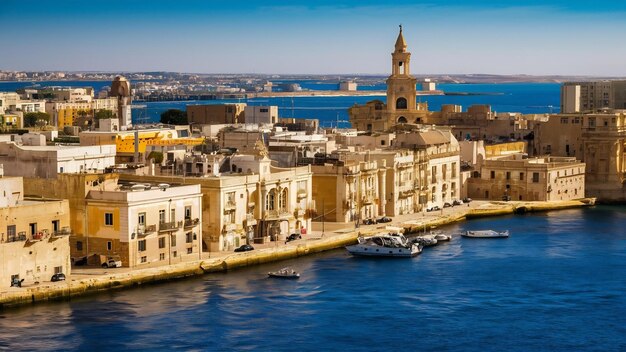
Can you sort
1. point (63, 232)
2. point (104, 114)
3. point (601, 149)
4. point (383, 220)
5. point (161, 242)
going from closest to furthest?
point (63, 232), point (161, 242), point (383, 220), point (601, 149), point (104, 114)

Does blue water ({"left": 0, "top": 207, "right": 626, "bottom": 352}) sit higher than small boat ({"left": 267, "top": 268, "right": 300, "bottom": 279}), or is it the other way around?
small boat ({"left": 267, "top": 268, "right": 300, "bottom": 279})

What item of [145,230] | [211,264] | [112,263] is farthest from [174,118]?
[112,263]

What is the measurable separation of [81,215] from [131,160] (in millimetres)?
12022

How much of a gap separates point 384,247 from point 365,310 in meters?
8.18

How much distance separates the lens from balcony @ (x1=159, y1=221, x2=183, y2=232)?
32219mm

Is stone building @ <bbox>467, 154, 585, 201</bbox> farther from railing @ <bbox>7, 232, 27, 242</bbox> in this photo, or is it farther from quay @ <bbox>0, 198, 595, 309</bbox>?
railing @ <bbox>7, 232, 27, 242</bbox>

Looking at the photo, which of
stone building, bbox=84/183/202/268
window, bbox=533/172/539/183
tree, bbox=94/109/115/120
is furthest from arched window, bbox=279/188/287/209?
tree, bbox=94/109/115/120

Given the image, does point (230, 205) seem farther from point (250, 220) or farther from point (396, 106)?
point (396, 106)

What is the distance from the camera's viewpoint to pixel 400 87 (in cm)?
6506

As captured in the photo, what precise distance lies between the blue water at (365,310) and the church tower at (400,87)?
2831cm

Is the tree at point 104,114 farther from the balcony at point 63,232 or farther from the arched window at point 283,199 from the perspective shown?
the balcony at point 63,232

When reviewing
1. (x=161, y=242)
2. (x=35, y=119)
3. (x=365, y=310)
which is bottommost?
(x=365, y=310)

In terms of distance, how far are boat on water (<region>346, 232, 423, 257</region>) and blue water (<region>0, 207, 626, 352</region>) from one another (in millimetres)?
→ 374

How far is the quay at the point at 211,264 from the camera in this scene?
28.2 metres
